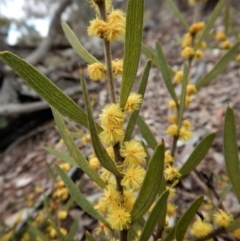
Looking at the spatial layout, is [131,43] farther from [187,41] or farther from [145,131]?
[187,41]

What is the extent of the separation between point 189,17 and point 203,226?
12.8 ft

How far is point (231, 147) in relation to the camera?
0.55 meters

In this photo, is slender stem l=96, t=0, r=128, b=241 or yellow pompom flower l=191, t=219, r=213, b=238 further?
yellow pompom flower l=191, t=219, r=213, b=238

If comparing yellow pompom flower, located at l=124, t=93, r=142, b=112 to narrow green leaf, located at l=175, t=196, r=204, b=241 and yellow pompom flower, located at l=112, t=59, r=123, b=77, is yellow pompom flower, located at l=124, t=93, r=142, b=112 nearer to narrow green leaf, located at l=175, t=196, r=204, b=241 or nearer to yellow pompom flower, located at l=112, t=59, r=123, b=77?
yellow pompom flower, located at l=112, t=59, r=123, b=77

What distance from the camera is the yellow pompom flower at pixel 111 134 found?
0.44 metres

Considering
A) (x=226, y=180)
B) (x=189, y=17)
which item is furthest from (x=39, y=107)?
(x=189, y=17)

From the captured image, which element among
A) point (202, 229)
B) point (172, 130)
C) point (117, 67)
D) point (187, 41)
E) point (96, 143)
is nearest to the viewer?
point (96, 143)

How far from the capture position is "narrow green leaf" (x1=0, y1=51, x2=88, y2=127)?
1.32 ft

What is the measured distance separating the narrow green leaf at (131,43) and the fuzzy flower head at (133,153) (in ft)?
0.18

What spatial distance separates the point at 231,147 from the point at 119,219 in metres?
0.23

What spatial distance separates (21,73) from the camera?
1.35ft

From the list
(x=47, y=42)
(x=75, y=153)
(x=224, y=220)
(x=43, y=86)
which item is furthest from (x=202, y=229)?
(x=47, y=42)

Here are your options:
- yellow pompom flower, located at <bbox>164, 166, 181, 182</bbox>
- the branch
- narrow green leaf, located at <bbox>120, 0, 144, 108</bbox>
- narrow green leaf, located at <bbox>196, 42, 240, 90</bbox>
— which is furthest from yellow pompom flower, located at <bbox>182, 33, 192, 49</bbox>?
the branch

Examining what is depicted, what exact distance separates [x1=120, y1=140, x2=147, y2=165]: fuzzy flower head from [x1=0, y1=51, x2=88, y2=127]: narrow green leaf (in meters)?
0.07
